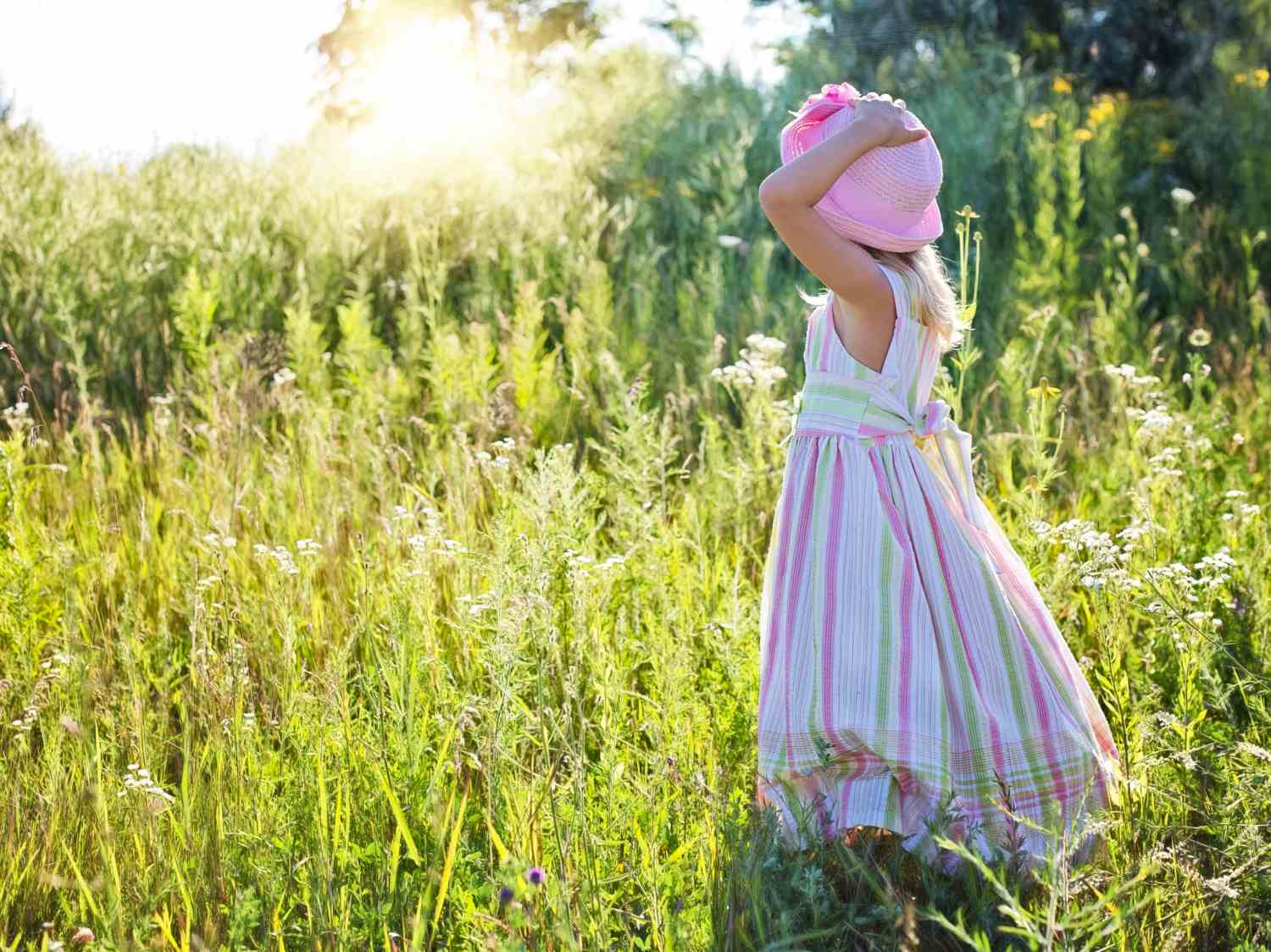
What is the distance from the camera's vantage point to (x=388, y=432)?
4.16 meters

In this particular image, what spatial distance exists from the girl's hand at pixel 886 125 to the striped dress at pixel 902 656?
0.24 metres

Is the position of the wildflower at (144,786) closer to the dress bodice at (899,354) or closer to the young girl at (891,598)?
the young girl at (891,598)

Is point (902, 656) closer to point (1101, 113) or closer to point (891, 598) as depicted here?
point (891, 598)

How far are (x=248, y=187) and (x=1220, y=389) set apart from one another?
16.7ft

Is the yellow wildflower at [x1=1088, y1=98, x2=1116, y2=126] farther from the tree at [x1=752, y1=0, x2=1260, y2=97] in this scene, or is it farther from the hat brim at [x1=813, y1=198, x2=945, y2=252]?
the hat brim at [x1=813, y1=198, x2=945, y2=252]

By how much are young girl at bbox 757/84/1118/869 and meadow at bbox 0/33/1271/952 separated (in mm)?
117

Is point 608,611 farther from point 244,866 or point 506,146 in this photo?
point 506,146

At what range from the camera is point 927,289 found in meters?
2.23

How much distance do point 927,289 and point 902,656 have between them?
2.28 feet

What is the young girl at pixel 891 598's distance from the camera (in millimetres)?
2039

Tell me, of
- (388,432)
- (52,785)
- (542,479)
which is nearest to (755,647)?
(542,479)

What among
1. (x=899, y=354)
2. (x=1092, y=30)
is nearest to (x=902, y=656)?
(x=899, y=354)

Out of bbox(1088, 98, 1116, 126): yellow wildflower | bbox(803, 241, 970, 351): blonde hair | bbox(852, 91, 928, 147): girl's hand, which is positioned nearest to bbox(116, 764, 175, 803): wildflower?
bbox(803, 241, 970, 351): blonde hair

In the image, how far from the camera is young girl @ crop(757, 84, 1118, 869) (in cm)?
204
